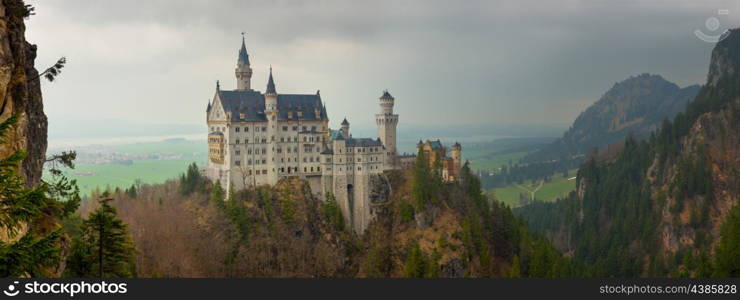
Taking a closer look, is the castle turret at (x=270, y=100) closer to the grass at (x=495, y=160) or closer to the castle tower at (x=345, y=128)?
the castle tower at (x=345, y=128)

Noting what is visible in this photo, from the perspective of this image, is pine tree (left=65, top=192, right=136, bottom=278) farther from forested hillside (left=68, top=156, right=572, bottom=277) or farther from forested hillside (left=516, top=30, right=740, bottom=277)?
forested hillside (left=516, top=30, right=740, bottom=277)

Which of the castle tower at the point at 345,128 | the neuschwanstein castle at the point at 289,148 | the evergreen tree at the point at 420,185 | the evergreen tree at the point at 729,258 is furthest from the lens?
the castle tower at the point at 345,128

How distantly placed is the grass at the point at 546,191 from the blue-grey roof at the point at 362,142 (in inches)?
3916

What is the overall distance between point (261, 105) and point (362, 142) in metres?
13.5

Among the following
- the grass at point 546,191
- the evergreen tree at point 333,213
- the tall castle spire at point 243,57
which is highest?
the tall castle spire at point 243,57

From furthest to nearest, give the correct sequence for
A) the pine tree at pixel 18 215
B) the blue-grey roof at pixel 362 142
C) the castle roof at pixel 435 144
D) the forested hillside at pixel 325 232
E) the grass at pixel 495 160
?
1. the grass at pixel 495 160
2. the castle roof at pixel 435 144
3. the blue-grey roof at pixel 362 142
4. the forested hillside at pixel 325 232
5. the pine tree at pixel 18 215

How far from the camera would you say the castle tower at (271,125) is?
77812 mm

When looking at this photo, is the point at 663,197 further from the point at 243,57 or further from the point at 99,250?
the point at 99,250

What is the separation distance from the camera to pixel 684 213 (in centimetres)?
12038

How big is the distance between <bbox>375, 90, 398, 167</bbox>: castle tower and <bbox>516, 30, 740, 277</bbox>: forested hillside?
3696cm

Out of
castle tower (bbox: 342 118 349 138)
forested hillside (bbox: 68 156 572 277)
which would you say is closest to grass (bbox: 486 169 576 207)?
forested hillside (bbox: 68 156 572 277)

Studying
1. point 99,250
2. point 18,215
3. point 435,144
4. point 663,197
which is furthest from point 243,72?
point 663,197

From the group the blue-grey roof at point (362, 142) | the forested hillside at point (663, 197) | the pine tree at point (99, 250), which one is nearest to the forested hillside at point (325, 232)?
the blue-grey roof at point (362, 142)

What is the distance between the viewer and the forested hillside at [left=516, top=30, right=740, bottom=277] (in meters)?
111
